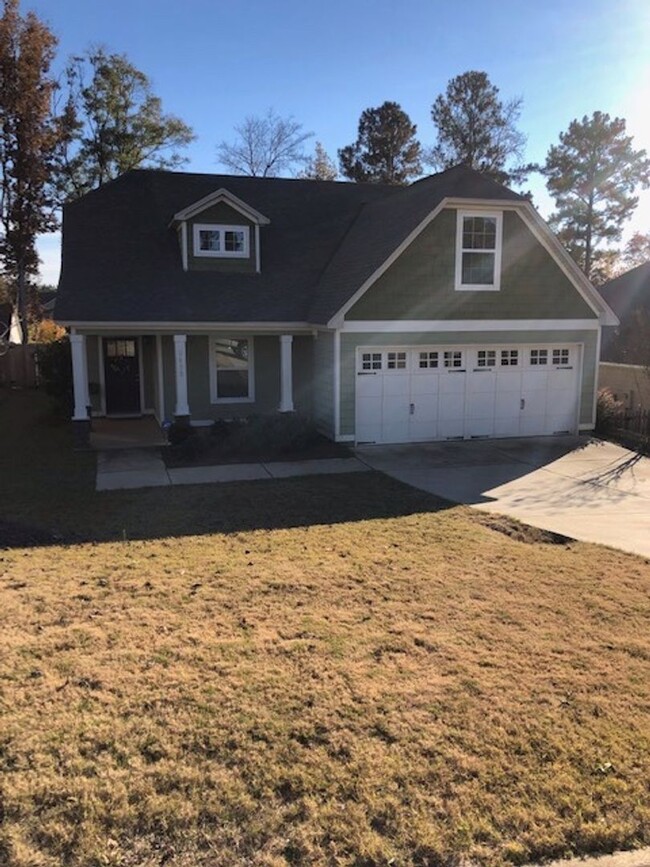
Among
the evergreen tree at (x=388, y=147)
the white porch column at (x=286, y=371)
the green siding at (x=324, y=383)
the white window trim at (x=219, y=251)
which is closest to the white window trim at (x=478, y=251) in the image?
the green siding at (x=324, y=383)

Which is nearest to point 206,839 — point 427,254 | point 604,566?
point 604,566

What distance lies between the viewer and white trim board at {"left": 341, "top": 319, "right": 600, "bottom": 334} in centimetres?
1612

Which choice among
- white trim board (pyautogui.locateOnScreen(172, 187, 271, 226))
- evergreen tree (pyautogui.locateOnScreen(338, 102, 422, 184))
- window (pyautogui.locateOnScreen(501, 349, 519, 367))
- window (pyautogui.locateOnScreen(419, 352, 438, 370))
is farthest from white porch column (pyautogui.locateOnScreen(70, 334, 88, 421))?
evergreen tree (pyautogui.locateOnScreen(338, 102, 422, 184))

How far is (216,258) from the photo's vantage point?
18422mm

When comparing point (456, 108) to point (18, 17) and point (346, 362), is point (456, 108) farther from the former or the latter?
point (346, 362)

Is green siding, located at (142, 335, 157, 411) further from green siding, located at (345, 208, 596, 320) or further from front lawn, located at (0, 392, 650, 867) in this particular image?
front lawn, located at (0, 392, 650, 867)

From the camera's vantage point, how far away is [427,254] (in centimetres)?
1638

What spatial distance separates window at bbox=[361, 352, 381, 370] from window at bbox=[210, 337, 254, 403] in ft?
11.7

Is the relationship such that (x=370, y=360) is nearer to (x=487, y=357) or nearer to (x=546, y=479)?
(x=487, y=357)

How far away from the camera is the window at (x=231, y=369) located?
1839cm

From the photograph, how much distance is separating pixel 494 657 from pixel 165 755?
106 inches

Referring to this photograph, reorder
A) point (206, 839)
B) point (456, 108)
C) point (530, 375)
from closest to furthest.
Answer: point (206, 839) < point (530, 375) < point (456, 108)

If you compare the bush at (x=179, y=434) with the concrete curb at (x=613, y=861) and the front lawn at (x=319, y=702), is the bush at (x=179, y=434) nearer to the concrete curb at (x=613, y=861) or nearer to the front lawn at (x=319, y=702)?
the front lawn at (x=319, y=702)

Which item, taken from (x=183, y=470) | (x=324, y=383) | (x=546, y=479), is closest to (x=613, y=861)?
(x=546, y=479)
